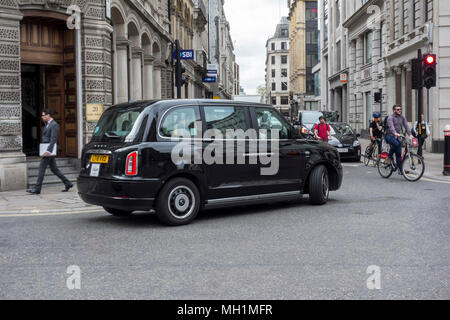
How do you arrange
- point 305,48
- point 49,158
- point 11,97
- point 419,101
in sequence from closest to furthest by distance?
point 49,158, point 11,97, point 419,101, point 305,48

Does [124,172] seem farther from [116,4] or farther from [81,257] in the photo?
[116,4]

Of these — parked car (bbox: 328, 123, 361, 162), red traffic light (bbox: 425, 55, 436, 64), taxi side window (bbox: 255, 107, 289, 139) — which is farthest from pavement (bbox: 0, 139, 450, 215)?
parked car (bbox: 328, 123, 361, 162)

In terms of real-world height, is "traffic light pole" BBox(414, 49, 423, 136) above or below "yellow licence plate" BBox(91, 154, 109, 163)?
above

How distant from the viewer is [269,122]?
8.21 meters

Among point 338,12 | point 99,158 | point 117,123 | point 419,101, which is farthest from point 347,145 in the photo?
point 338,12

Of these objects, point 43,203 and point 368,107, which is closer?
point 43,203

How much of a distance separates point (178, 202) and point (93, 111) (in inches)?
294

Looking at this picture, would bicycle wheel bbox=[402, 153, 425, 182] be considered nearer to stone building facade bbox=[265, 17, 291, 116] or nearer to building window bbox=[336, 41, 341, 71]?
building window bbox=[336, 41, 341, 71]

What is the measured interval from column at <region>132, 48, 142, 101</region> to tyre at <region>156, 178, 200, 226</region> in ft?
43.0

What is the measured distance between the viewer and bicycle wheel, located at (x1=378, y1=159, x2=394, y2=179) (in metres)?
13.0

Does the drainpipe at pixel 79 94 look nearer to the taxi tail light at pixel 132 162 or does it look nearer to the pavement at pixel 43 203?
the pavement at pixel 43 203

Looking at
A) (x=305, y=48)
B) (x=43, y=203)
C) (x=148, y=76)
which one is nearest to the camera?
(x=43, y=203)

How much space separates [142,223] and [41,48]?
25.3 ft

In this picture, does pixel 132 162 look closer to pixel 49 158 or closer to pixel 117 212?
pixel 117 212
